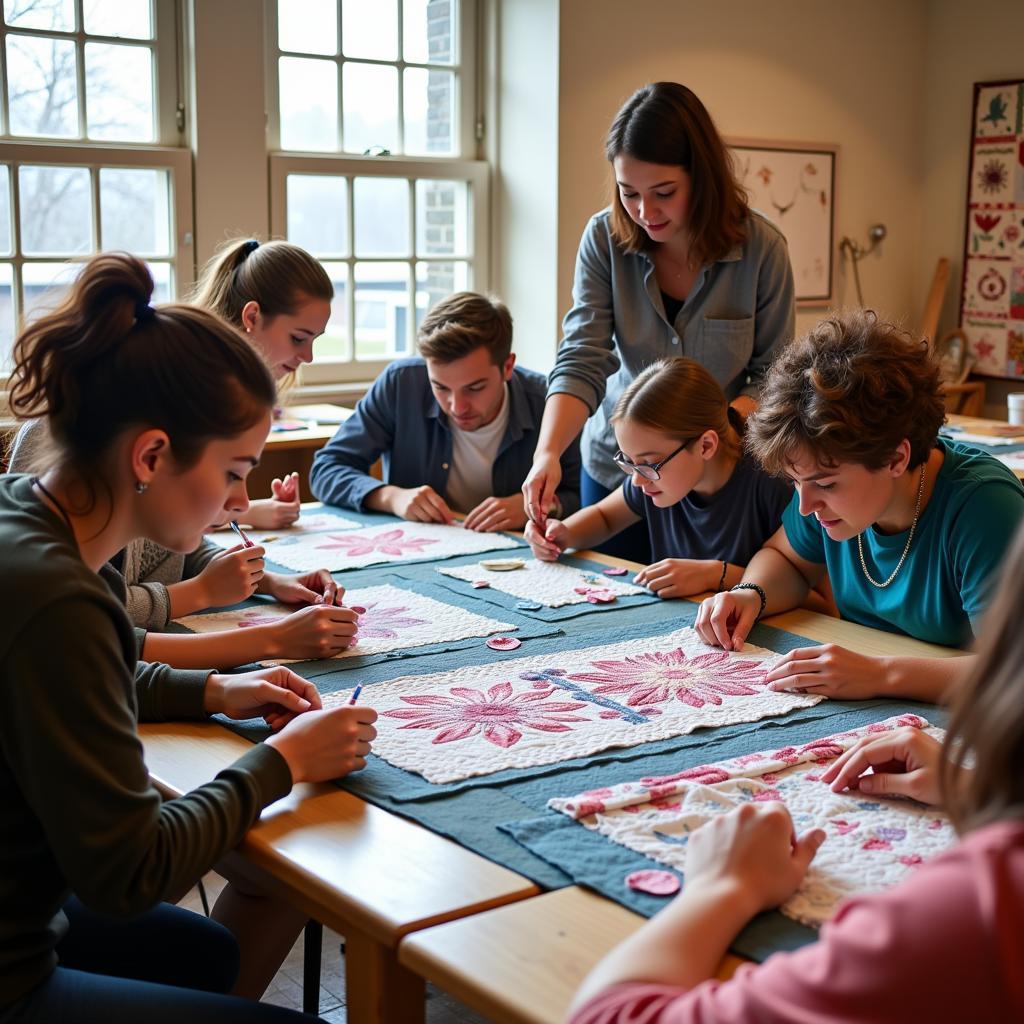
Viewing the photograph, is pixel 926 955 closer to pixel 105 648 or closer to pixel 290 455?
pixel 105 648

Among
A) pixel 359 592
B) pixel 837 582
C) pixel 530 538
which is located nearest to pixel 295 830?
pixel 359 592

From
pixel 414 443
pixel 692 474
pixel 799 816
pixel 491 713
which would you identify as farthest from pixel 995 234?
pixel 799 816

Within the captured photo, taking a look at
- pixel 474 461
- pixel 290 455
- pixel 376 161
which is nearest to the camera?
pixel 474 461

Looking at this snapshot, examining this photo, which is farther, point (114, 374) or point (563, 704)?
point (563, 704)

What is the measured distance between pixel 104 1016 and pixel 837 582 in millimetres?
1257

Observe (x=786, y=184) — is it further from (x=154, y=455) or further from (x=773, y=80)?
(x=154, y=455)

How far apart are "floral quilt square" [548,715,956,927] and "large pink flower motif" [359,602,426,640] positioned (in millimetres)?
660

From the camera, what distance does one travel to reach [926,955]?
0.67 meters

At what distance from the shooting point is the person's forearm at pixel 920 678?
5.17 feet

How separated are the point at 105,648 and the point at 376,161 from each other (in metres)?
3.60

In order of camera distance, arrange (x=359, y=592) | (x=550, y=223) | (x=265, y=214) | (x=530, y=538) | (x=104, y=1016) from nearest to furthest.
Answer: (x=104, y=1016)
(x=359, y=592)
(x=530, y=538)
(x=265, y=214)
(x=550, y=223)

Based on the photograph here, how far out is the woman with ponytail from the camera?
1.08 metres

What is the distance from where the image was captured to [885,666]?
1603 mm

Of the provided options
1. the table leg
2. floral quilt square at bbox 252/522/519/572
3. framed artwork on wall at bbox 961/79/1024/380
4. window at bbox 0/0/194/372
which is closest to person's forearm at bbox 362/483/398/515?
floral quilt square at bbox 252/522/519/572
